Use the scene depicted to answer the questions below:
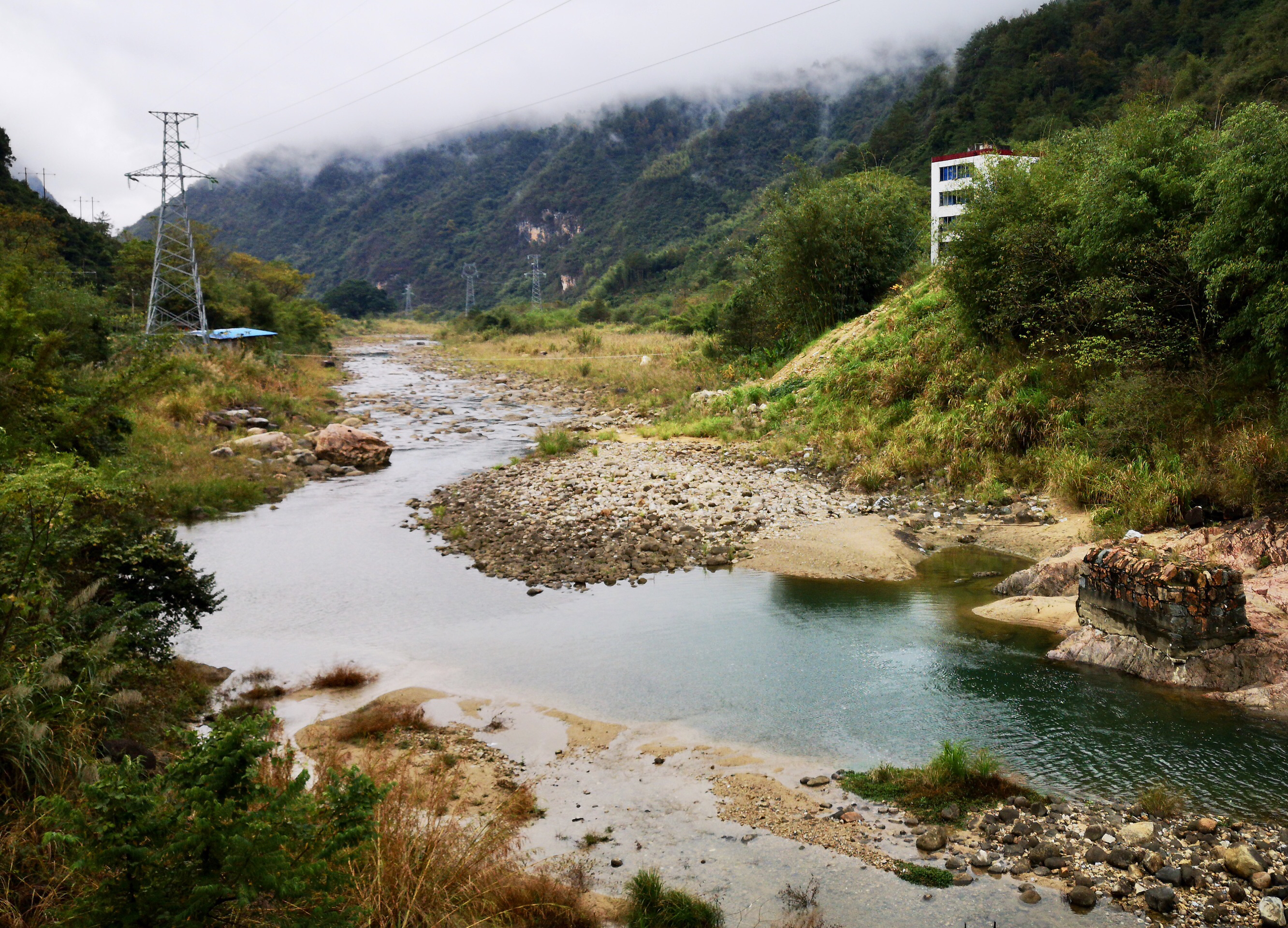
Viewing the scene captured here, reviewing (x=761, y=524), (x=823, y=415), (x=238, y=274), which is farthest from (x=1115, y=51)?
(x=238, y=274)

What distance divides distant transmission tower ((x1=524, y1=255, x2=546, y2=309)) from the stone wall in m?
80.5

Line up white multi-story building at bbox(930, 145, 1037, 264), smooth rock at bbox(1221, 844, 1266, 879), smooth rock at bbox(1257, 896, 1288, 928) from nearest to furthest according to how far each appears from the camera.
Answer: smooth rock at bbox(1257, 896, 1288, 928), smooth rock at bbox(1221, 844, 1266, 879), white multi-story building at bbox(930, 145, 1037, 264)

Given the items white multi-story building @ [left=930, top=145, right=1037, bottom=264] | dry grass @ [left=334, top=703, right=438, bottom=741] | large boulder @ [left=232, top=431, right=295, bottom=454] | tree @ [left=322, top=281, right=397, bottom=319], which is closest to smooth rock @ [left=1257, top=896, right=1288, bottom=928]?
dry grass @ [left=334, top=703, right=438, bottom=741]

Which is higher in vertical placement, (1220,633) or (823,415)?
(823,415)

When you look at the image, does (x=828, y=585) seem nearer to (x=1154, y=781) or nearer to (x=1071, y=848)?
(x=1154, y=781)

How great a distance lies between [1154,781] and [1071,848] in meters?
1.36

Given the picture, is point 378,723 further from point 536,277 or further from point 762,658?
point 536,277

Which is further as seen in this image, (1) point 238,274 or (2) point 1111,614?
(1) point 238,274

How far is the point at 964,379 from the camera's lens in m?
16.4

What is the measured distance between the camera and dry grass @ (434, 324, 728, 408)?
93.0 ft

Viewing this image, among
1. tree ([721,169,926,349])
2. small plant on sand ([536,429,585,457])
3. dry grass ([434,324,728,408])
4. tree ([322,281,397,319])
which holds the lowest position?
small plant on sand ([536,429,585,457])

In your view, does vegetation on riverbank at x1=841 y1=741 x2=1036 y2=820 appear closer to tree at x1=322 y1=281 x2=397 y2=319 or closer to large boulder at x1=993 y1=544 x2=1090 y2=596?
large boulder at x1=993 y1=544 x2=1090 y2=596

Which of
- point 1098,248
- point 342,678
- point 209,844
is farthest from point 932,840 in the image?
point 1098,248

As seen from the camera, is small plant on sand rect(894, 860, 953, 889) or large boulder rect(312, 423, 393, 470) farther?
large boulder rect(312, 423, 393, 470)
